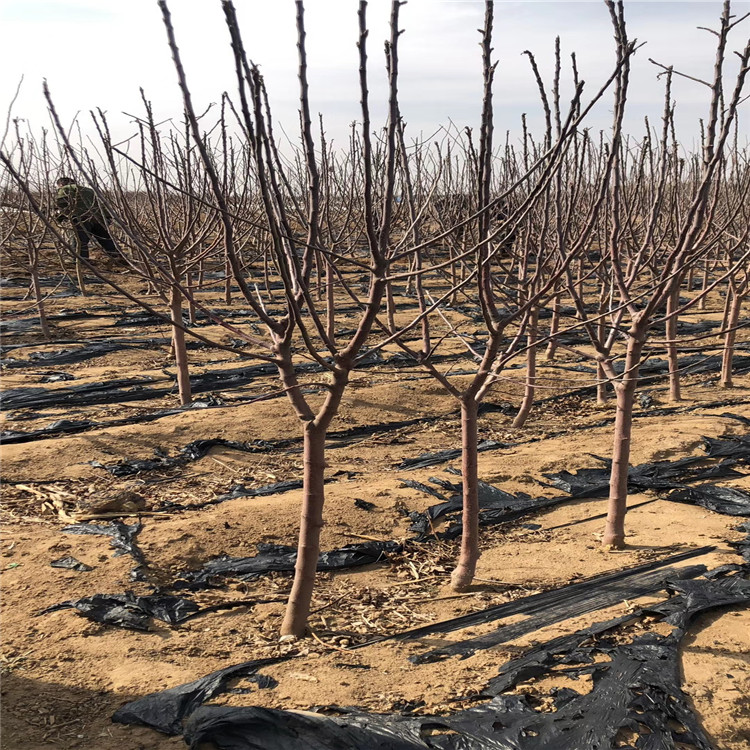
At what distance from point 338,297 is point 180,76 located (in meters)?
13.4

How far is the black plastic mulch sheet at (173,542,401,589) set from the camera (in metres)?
3.96

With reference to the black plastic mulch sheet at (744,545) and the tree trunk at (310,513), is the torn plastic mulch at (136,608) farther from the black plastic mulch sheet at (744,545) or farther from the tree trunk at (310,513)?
the black plastic mulch sheet at (744,545)

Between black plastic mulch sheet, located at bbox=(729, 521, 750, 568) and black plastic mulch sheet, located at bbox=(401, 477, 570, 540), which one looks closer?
black plastic mulch sheet, located at bbox=(729, 521, 750, 568)

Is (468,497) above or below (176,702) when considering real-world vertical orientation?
above

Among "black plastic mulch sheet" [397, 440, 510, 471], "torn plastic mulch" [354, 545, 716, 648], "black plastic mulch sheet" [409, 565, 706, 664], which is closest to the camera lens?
"black plastic mulch sheet" [409, 565, 706, 664]

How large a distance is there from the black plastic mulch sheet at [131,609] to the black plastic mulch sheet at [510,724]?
1.12 meters

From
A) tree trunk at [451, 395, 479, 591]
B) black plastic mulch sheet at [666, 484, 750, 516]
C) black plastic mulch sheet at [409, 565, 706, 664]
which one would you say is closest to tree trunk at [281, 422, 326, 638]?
black plastic mulch sheet at [409, 565, 706, 664]

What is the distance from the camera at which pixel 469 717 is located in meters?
2.38

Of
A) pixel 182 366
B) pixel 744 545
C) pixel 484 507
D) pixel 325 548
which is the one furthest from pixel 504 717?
pixel 182 366

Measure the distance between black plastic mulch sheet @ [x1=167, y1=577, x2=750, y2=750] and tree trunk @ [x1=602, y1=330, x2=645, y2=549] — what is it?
4.89ft

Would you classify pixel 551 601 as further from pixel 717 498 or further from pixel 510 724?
pixel 717 498

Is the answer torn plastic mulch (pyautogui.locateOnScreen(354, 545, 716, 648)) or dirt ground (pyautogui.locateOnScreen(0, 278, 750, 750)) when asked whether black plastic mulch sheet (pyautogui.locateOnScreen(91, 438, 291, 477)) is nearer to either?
dirt ground (pyautogui.locateOnScreen(0, 278, 750, 750))

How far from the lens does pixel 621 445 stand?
3.94 metres

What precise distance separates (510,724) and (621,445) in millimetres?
2020
